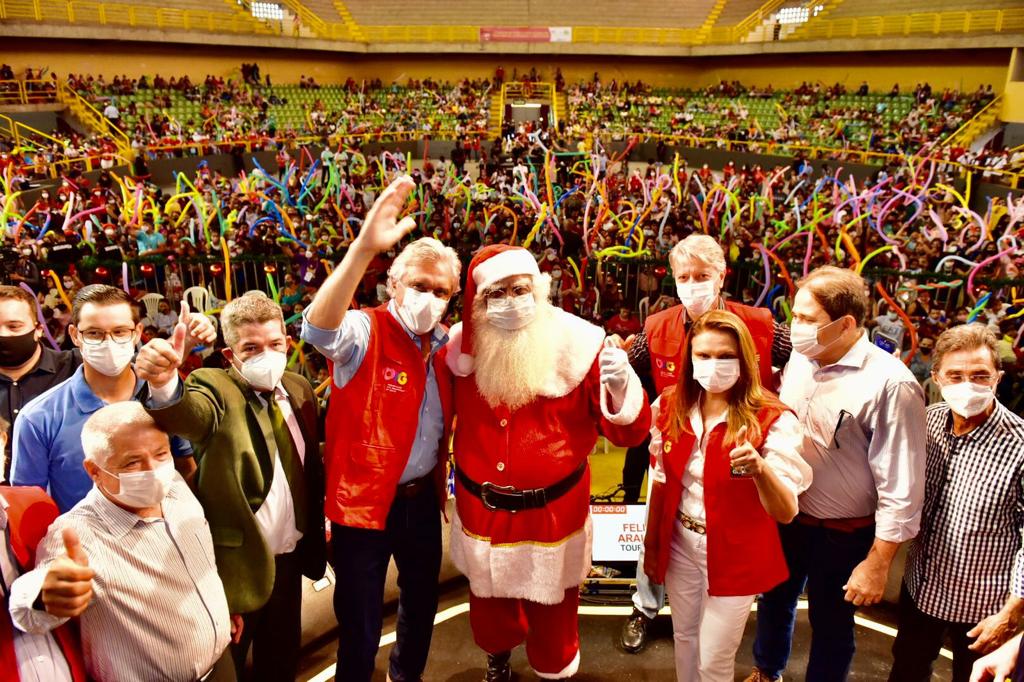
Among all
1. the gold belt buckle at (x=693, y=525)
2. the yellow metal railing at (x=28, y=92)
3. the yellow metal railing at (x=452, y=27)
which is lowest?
the gold belt buckle at (x=693, y=525)

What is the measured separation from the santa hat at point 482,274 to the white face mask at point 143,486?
3.24 feet

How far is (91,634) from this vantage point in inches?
70.3

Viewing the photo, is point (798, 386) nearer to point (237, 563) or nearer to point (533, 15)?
point (237, 563)

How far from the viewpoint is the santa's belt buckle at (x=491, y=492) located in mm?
2389

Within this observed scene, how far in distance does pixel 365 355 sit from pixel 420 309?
266 mm

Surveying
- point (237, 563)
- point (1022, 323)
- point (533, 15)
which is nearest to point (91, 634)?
point (237, 563)

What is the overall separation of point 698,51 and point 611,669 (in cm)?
2695

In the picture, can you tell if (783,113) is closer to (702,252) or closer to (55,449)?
(702,252)

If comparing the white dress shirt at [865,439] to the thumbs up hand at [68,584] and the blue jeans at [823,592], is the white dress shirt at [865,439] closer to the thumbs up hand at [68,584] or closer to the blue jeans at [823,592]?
the blue jeans at [823,592]

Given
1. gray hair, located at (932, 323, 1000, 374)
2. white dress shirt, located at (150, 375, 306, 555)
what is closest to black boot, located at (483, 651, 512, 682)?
white dress shirt, located at (150, 375, 306, 555)

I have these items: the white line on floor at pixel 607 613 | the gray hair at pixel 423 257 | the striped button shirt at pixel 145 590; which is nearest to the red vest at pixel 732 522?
the gray hair at pixel 423 257

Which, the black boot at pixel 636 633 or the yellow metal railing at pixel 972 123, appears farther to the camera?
the yellow metal railing at pixel 972 123

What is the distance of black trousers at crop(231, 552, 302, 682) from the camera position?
247 cm

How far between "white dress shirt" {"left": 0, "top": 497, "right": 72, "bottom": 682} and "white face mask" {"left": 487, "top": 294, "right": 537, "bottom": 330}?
4.81 ft
